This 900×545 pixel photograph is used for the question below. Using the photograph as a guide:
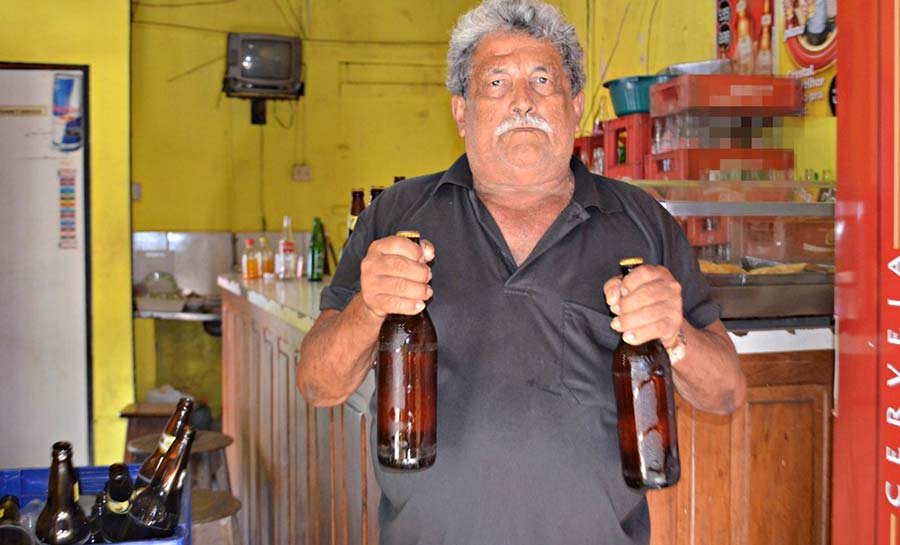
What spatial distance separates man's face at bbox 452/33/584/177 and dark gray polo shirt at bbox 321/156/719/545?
0.31ft

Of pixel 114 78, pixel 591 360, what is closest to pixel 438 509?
pixel 591 360

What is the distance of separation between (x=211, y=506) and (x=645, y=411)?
2.14 metres

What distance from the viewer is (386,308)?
1.38m

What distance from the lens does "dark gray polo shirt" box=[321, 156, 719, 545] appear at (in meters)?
1.49

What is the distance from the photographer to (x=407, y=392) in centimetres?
153

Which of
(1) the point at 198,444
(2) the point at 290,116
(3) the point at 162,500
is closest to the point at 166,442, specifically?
(3) the point at 162,500

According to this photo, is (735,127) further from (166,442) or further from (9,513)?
(9,513)

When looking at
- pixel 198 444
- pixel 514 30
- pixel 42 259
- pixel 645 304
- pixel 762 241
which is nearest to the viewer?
pixel 645 304

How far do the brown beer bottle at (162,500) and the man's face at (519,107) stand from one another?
0.96 m

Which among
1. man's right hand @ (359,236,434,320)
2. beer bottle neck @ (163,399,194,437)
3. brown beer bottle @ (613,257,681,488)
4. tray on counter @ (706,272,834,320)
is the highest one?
man's right hand @ (359,236,434,320)

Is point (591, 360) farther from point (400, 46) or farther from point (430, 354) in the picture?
point (400, 46)

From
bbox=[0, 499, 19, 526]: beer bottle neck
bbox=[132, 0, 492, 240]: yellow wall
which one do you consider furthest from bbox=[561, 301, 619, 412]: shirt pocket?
bbox=[132, 0, 492, 240]: yellow wall

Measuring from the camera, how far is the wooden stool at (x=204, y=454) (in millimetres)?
3785

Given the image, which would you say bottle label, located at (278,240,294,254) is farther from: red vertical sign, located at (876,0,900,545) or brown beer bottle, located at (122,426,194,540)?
red vertical sign, located at (876,0,900,545)
